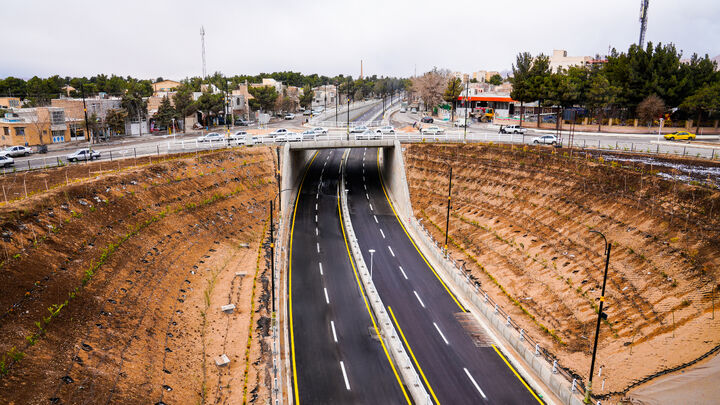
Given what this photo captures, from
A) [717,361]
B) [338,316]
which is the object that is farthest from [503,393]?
[338,316]

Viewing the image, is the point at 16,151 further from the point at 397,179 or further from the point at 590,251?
the point at 590,251

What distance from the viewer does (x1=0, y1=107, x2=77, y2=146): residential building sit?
62.2 meters

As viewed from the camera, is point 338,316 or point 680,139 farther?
point 680,139

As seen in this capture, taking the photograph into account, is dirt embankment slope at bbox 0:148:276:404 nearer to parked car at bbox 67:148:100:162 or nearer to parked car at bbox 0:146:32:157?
parked car at bbox 67:148:100:162

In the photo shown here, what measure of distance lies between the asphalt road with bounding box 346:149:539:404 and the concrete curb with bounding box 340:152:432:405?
0.78 m

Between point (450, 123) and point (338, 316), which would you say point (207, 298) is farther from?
point (450, 123)

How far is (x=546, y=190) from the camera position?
44250 mm

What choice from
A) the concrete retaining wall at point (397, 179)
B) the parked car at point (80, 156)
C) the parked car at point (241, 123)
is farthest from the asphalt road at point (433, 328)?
the parked car at point (241, 123)

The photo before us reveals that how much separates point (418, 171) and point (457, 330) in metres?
31.1

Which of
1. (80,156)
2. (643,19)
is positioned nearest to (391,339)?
(80,156)

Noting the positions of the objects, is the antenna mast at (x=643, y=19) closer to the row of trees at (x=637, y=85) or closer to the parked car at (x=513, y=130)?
the row of trees at (x=637, y=85)

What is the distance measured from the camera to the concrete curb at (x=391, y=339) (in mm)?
23408

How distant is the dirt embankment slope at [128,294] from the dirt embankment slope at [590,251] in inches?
730

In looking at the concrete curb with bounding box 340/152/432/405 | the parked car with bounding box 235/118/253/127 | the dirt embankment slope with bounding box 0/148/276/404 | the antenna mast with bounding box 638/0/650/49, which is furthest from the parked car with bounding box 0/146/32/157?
the antenna mast with bounding box 638/0/650/49
